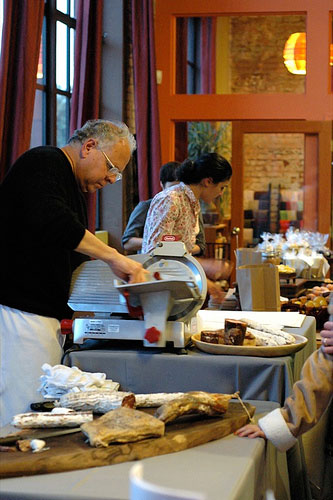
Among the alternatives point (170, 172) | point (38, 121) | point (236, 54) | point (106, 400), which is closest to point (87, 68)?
point (38, 121)

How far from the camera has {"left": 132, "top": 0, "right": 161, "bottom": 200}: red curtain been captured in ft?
23.1

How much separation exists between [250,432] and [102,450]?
439mm

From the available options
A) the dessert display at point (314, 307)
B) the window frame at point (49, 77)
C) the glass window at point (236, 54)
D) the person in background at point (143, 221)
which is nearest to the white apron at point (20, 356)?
the dessert display at point (314, 307)

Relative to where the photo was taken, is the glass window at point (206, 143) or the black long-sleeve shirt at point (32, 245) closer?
the black long-sleeve shirt at point (32, 245)

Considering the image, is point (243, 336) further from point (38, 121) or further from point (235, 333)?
point (38, 121)

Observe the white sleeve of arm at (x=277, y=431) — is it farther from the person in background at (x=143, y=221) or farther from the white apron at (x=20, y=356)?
the person in background at (x=143, y=221)

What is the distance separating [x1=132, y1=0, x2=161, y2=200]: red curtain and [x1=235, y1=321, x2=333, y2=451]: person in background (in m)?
4.97

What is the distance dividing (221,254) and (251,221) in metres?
0.57

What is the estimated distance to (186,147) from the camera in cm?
850

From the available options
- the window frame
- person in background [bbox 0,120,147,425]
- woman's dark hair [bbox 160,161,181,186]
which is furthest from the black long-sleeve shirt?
the window frame

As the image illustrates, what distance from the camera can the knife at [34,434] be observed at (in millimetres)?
1888

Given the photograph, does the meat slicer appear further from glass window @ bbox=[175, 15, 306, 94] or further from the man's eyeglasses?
glass window @ bbox=[175, 15, 306, 94]

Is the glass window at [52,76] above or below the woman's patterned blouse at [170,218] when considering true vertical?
above

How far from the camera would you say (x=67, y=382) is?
2.29 meters
